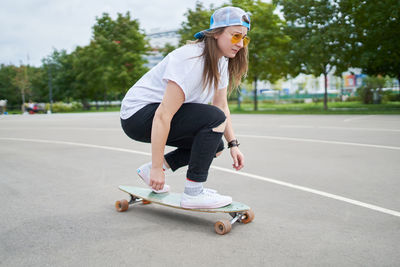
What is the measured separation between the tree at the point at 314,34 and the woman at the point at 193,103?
23.9 m

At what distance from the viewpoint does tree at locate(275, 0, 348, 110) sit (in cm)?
2516

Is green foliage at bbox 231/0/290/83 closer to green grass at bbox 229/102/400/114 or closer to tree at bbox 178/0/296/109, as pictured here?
tree at bbox 178/0/296/109

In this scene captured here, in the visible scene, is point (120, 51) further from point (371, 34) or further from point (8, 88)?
point (371, 34)

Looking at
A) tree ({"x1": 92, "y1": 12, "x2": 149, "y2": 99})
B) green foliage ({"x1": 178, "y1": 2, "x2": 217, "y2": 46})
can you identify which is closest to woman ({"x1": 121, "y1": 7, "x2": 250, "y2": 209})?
green foliage ({"x1": 178, "y1": 2, "x2": 217, "y2": 46})

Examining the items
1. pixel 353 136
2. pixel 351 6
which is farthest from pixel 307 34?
pixel 353 136

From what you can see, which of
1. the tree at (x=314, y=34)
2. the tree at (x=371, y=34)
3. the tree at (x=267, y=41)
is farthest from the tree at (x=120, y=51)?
the tree at (x=371, y=34)

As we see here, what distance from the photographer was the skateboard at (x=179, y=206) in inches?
104

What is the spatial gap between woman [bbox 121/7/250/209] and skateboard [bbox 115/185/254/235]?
0.27ft

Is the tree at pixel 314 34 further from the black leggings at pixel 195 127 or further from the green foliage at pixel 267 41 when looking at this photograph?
the black leggings at pixel 195 127

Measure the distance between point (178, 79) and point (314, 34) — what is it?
25826mm

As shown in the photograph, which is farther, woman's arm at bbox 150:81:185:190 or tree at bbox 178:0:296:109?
tree at bbox 178:0:296:109

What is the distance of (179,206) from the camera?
2.94 m

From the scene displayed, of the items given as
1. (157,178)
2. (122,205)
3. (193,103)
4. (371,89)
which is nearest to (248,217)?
(157,178)

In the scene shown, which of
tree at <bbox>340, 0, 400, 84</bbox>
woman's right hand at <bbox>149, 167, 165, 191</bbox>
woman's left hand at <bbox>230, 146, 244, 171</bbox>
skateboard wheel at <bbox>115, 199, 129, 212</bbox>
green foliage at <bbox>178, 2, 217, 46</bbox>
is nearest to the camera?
woman's right hand at <bbox>149, 167, 165, 191</bbox>
